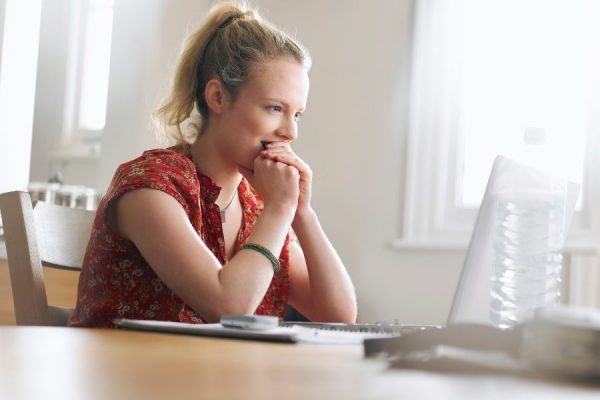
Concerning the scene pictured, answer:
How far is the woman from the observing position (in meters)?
1.31

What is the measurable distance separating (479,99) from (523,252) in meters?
2.04

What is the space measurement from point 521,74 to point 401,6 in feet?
1.66

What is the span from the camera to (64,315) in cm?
137

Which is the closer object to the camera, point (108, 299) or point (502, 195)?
point (502, 195)

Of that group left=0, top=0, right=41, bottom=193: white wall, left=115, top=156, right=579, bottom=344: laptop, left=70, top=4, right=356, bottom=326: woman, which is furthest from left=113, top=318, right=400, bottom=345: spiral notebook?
left=0, top=0, right=41, bottom=193: white wall

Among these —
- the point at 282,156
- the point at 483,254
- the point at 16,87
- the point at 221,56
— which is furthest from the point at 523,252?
the point at 16,87

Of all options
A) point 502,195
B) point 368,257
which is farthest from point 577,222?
point 502,195

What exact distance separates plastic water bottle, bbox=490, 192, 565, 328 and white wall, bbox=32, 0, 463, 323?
6.05 ft

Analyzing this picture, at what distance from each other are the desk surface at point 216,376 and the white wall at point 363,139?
231 centimetres

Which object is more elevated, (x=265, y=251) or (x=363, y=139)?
(x=363, y=139)

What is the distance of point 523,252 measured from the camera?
112cm

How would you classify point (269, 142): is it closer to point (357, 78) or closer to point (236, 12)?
point (236, 12)

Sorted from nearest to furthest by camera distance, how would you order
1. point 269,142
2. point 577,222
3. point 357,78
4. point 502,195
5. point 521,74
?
point 502,195 < point 269,142 < point 577,222 < point 521,74 < point 357,78

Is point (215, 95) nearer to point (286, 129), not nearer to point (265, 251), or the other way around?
point (286, 129)
